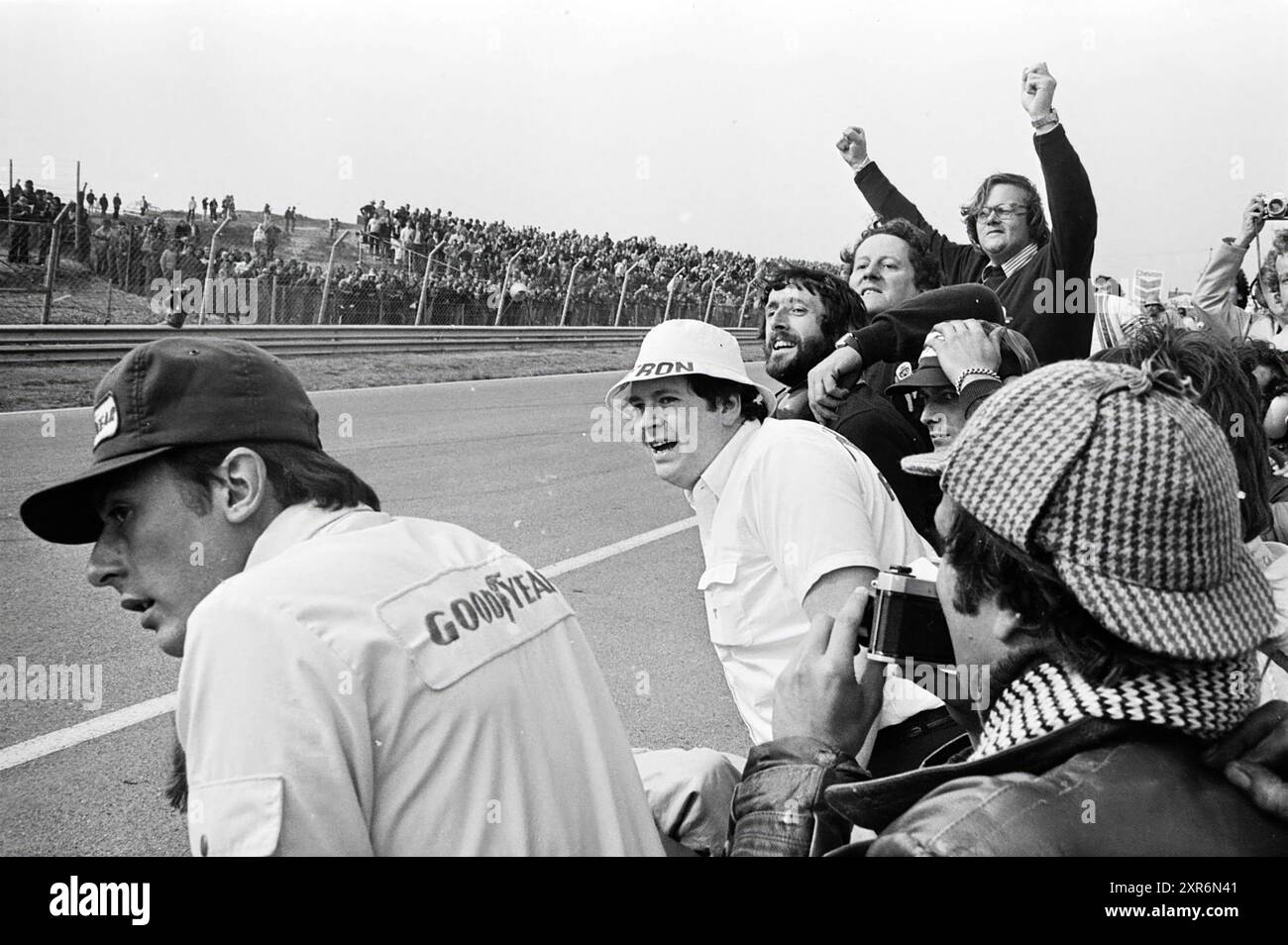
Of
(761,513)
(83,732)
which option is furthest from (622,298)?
(761,513)

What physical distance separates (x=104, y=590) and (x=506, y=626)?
5.24 metres

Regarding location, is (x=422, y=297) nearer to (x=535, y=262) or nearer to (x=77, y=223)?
(x=535, y=262)

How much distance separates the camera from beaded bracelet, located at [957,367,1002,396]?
331 centimetres

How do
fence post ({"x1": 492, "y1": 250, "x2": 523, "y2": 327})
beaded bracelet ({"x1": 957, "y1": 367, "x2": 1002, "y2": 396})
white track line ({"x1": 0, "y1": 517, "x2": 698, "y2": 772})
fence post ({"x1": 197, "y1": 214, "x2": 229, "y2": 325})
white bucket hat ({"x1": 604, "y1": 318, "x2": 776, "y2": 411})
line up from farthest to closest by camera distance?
fence post ({"x1": 492, "y1": 250, "x2": 523, "y2": 327})
fence post ({"x1": 197, "y1": 214, "x2": 229, "y2": 325})
white track line ({"x1": 0, "y1": 517, "x2": 698, "y2": 772})
beaded bracelet ({"x1": 957, "y1": 367, "x2": 1002, "y2": 396})
white bucket hat ({"x1": 604, "y1": 318, "x2": 776, "y2": 411})

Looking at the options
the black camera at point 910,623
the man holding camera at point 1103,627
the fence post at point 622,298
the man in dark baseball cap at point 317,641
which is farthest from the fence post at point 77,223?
the man holding camera at point 1103,627

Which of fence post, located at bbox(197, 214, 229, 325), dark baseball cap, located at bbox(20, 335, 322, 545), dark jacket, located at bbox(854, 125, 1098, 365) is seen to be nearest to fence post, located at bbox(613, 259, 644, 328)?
fence post, located at bbox(197, 214, 229, 325)

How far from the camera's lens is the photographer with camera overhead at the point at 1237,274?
5090 mm

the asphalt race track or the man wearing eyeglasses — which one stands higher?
the man wearing eyeglasses

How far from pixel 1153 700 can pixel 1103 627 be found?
0.10m

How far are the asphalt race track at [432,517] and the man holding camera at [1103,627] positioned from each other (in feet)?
9.69

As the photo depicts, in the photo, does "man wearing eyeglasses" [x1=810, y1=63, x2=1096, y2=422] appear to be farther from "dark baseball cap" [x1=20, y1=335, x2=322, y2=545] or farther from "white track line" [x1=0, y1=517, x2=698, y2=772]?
"white track line" [x1=0, y1=517, x2=698, y2=772]

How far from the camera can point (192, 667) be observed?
1.41 m

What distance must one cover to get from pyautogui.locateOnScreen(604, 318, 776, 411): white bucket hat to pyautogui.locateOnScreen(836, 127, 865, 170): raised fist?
2.49 m

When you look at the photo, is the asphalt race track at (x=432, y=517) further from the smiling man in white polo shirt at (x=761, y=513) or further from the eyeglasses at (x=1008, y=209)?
the eyeglasses at (x=1008, y=209)
